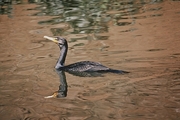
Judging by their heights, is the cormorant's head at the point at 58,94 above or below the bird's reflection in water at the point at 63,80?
above

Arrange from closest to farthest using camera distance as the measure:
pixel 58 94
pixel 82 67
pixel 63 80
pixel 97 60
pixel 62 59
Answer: pixel 58 94 → pixel 63 80 → pixel 82 67 → pixel 62 59 → pixel 97 60

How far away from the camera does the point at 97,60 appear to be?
40.0 ft

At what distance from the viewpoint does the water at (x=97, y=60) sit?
25.6 feet

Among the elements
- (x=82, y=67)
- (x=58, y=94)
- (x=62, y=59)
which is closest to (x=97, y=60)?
(x=62, y=59)

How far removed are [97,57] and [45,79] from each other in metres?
2.65

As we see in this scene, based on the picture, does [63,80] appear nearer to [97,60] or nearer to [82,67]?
[82,67]

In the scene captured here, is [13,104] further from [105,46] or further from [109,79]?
[105,46]

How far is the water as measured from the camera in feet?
25.6

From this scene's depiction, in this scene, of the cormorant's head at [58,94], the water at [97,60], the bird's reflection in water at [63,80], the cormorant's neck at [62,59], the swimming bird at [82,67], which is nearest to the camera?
the water at [97,60]

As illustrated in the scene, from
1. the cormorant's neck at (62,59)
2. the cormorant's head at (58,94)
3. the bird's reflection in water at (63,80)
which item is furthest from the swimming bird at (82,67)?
the cormorant's head at (58,94)

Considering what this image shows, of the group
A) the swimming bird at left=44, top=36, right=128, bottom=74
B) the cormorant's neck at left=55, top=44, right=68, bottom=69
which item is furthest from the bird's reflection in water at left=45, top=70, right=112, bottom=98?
the cormorant's neck at left=55, top=44, right=68, bottom=69

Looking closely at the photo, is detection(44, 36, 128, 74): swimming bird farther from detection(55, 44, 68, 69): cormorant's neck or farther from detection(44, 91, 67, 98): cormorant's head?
detection(44, 91, 67, 98): cormorant's head

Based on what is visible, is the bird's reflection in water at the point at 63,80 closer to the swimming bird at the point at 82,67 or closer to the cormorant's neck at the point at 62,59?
the swimming bird at the point at 82,67

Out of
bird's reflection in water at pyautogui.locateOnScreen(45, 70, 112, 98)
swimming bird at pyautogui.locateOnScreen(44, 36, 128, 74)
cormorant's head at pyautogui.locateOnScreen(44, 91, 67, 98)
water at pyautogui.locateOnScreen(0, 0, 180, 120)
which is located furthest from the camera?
swimming bird at pyautogui.locateOnScreen(44, 36, 128, 74)
